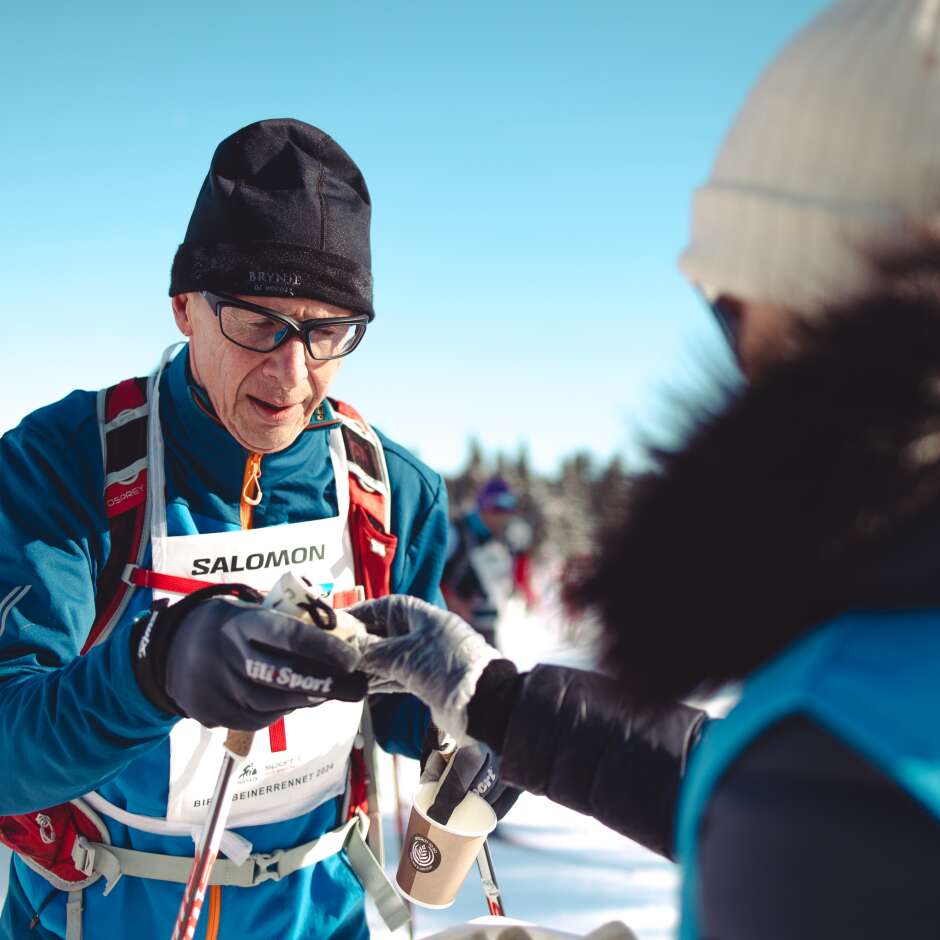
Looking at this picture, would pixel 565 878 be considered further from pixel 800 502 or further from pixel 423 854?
pixel 800 502

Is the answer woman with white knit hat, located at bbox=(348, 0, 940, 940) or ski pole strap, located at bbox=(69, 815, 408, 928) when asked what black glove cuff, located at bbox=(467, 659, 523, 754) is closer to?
woman with white knit hat, located at bbox=(348, 0, 940, 940)

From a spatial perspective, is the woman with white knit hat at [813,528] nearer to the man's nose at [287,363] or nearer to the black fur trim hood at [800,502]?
the black fur trim hood at [800,502]

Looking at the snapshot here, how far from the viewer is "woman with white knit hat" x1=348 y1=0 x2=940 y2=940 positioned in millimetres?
643

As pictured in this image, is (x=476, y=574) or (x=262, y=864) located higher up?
(x=476, y=574)

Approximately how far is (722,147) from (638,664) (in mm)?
636

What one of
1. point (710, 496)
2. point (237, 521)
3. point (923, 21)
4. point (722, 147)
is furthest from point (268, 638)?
point (923, 21)

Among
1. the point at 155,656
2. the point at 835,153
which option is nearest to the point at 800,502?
the point at 835,153

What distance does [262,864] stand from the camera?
1.82 metres

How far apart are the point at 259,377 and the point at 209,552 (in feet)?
1.29

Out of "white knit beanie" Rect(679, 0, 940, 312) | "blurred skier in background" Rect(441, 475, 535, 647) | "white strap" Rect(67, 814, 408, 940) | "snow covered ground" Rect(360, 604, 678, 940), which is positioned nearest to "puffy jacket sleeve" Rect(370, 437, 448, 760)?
"white strap" Rect(67, 814, 408, 940)

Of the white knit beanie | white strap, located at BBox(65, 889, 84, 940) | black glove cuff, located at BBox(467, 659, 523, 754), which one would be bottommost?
white strap, located at BBox(65, 889, 84, 940)

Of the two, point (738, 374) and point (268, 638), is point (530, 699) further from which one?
point (738, 374)

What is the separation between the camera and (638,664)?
0.89m

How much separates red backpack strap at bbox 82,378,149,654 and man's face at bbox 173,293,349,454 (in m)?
0.21
